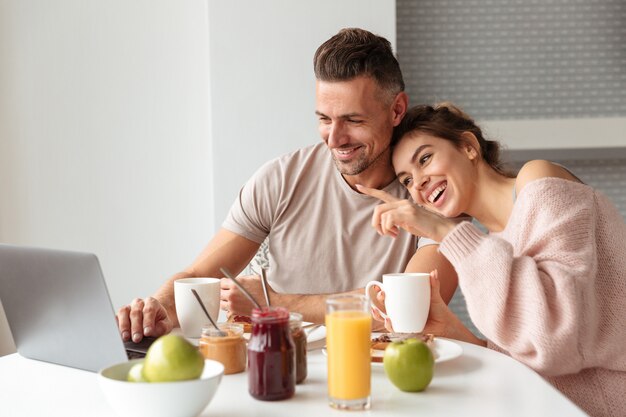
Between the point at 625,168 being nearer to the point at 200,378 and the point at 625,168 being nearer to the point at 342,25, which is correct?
the point at 342,25

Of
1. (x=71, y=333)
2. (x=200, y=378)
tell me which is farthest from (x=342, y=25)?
(x=200, y=378)

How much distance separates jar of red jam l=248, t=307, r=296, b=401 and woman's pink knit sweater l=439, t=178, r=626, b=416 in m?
0.44

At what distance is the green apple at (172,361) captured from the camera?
96cm

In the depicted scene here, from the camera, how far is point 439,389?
117 centimetres

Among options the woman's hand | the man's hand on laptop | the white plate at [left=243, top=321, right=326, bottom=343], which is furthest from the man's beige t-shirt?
the man's hand on laptop

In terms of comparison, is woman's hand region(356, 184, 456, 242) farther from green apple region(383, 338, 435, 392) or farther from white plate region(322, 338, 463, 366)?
green apple region(383, 338, 435, 392)

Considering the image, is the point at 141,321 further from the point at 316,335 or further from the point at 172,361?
the point at 172,361

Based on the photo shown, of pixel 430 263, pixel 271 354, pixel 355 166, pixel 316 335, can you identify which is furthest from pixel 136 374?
pixel 355 166

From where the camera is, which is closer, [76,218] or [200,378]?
[200,378]

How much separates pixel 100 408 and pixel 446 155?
107 cm

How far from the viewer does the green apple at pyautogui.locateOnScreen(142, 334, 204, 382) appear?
960mm

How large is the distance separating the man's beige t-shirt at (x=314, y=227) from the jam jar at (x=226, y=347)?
890 millimetres

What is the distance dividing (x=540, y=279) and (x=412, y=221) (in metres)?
0.32

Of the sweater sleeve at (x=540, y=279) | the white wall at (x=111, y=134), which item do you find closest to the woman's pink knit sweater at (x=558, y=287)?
the sweater sleeve at (x=540, y=279)
